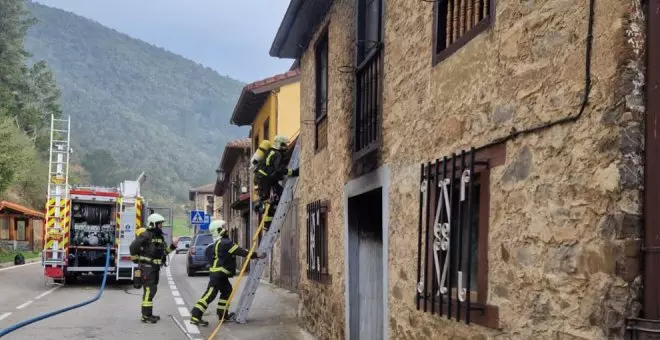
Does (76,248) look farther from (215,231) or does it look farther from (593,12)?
(593,12)

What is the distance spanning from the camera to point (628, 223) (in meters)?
3.06

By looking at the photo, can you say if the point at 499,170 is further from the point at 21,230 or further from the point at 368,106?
the point at 21,230

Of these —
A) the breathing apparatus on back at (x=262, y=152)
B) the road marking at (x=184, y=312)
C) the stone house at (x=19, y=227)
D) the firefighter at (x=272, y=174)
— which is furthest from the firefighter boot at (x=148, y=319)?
the stone house at (x=19, y=227)

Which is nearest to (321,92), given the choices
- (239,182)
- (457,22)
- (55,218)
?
(457,22)

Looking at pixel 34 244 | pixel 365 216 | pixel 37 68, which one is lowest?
pixel 34 244

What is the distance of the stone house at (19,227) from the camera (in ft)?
133

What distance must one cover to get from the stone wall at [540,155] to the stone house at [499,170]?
0.03 ft

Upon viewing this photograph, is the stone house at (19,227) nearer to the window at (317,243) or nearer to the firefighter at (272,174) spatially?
the firefighter at (272,174)

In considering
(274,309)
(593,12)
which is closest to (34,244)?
(274,309)

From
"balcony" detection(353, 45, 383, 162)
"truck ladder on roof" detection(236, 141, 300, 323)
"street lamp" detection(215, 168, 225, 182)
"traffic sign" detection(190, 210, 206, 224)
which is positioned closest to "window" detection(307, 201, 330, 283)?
"truck ladder on roof" detection(236, 141, 300, 323)

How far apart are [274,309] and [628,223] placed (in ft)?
36.0

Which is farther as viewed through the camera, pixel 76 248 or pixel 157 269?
pixel 76 248

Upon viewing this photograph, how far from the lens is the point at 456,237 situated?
4762 millimetres

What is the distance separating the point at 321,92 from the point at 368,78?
A: 2736mm
